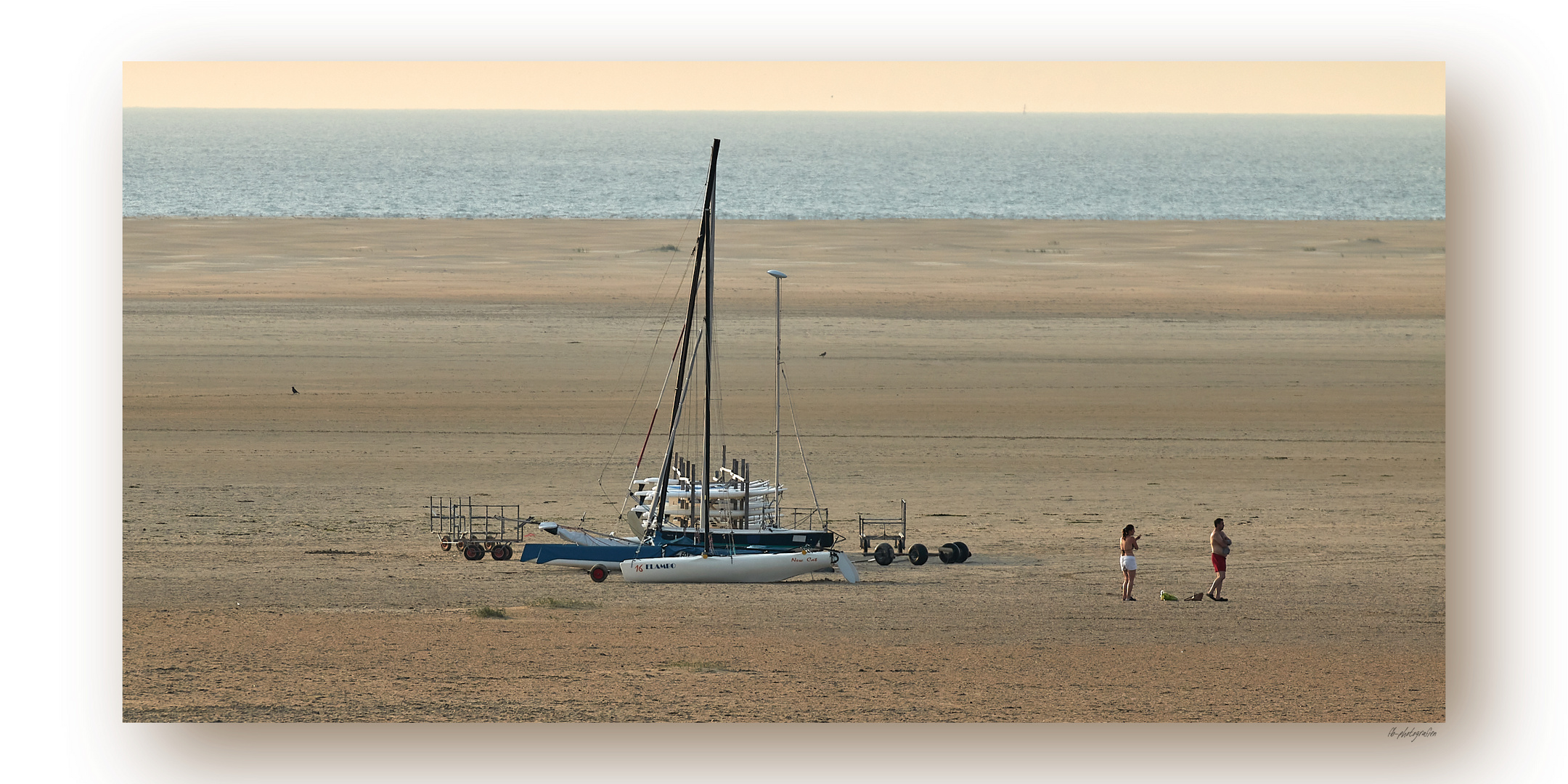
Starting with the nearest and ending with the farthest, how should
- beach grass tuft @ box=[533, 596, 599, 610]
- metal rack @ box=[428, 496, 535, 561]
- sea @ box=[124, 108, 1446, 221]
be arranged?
beach grass tuft @ box=[533, 596, 599, 610], metal rack @ box=[428, 496, 535, 561], sea @ box=[124, 108, 1446, 221]

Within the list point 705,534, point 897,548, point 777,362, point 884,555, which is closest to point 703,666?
point 705,534

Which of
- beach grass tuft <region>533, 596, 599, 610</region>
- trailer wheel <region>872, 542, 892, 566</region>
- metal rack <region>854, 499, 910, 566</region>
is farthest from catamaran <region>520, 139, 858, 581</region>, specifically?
beach grass tuft <region>533, 596, 599, 610</region>

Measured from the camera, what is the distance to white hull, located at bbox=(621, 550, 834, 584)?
26.2m

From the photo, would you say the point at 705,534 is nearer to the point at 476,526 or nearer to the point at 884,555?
the point at 884,555

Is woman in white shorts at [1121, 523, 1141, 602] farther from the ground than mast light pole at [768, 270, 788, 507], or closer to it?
closer to it

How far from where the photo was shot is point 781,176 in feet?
371

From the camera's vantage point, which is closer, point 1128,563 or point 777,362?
point 1128,563

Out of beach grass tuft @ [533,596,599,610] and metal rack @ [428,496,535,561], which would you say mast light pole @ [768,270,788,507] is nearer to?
metal rack @ [428,496,535,561]

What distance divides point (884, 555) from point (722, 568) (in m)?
3.04

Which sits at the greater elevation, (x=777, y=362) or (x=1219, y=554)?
(x=777, y=362)

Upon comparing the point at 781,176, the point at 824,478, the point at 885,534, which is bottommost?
the point at 885,534

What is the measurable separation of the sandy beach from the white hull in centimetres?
27

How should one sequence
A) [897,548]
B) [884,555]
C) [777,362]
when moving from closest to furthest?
[884,555] → [897,548] → [777,362]

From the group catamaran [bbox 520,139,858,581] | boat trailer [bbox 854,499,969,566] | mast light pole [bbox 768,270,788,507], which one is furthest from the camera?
mast light pole [bbox 768,270,788,507]
